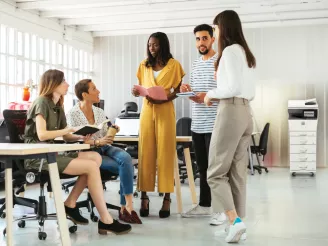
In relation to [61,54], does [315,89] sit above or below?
below

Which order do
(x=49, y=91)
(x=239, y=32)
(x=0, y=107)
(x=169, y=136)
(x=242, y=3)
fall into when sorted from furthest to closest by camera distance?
(x=242, y=3) → (x=0, y=107) → (x=169, y=136) → (x=49, y=91) → (x=239, y=32)

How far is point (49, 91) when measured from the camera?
11.5 ft

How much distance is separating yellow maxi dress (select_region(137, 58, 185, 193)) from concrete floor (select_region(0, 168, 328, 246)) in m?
0.35

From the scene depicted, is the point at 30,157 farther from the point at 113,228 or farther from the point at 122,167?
the point at 122,167

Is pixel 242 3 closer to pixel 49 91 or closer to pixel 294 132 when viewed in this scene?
pixel 294 132

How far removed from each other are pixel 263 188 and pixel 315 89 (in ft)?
14.3

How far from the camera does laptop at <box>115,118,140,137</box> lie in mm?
5555

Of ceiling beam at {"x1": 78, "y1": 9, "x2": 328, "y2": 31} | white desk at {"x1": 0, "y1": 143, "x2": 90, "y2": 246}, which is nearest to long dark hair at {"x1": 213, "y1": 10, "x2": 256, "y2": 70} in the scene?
white desk at {"x1": 0, "y1": 143, "x2": 90, "y2": 246}

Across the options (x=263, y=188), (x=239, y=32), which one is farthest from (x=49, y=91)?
(x=263, y=188)

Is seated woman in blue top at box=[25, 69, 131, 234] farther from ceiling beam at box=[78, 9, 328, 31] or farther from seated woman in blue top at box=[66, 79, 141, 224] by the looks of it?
ceiling beam at box=[78, 9, 328, 31]

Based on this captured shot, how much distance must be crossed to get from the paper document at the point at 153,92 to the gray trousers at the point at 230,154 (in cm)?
88

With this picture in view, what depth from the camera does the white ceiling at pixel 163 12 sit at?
824 cm

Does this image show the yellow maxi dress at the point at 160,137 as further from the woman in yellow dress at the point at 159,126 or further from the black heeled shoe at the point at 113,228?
the black heeled shoe at the point at 113,228

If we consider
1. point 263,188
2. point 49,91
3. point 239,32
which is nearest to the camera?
point 239,32
